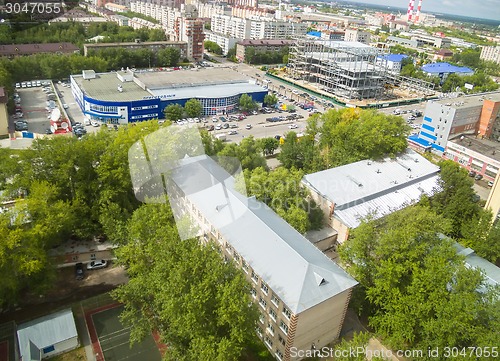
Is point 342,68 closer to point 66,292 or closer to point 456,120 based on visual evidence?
point 456,120

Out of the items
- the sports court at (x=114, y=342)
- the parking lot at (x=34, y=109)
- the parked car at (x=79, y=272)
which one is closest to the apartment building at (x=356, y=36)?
the parking lot at (x=34, y=109)

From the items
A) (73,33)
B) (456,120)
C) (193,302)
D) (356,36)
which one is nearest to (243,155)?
(193,302)

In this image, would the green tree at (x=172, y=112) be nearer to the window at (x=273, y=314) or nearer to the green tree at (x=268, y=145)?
the green tree at (x=268, y=145)

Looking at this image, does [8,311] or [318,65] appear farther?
[318,65]

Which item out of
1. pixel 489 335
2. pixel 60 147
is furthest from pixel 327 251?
pixel 60 147

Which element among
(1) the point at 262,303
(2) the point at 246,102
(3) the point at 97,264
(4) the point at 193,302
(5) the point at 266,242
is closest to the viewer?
(4) the point at 193,302

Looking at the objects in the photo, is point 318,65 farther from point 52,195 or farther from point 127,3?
point 127,3
